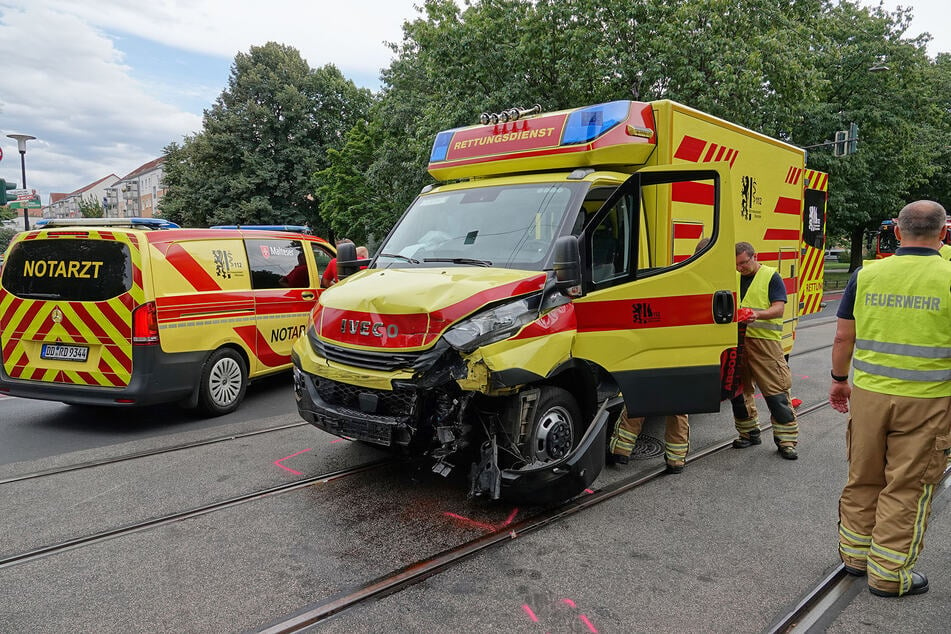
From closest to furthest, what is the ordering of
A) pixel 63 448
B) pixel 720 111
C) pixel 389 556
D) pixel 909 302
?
pixel 909 302 → pixel 389 556 → pixel 63 448 → pixel 720 111

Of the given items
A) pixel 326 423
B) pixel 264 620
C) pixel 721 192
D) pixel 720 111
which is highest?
pixel 720 111

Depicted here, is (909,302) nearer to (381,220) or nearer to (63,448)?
(63,448)

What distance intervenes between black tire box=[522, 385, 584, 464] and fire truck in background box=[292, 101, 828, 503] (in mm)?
11

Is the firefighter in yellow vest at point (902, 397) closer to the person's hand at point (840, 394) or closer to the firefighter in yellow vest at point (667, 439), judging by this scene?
the person's hand at point (840, 394)

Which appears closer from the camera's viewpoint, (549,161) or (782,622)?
(782,622)

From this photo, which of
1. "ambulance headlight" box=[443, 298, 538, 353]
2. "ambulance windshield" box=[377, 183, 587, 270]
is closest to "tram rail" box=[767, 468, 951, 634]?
"ambulance headlight" box=[443, 298, 538, 353]

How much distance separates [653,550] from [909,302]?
6.33 ft

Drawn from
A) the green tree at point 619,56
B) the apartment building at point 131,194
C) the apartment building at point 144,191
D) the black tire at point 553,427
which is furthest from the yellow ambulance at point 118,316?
the apartment building at point 144,191

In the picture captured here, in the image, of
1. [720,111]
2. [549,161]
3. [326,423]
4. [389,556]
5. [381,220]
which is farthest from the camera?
[381,220]

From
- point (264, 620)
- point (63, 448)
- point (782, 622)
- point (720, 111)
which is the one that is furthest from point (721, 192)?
point (720, 111)

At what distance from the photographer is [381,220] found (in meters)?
27.3

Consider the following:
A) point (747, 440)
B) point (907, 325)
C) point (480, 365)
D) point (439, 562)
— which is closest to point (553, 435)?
point (480, 365)

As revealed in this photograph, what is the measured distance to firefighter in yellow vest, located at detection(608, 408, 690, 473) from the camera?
514cm

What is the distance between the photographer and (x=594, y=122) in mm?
5027
